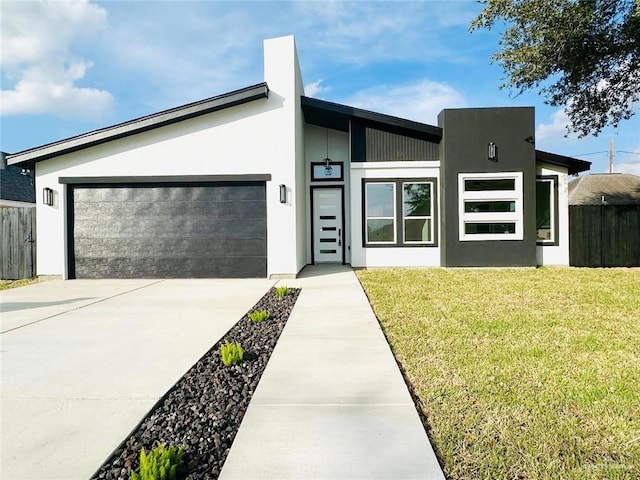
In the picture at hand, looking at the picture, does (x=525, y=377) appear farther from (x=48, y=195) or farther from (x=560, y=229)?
(x=48, y=195)

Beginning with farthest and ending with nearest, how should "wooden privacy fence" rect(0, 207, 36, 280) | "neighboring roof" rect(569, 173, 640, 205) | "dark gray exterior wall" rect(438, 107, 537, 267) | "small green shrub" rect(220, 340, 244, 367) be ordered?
1. "neighboring roof" rect(569, 173, 640, 205)
2. "dark gray exterior wall" rect(438, 107, 537, 267)
3. "wooden privacy fence" rect(0, 207, 36, 280)
4. "small green shrub" rect(220, 340, 244, 367)

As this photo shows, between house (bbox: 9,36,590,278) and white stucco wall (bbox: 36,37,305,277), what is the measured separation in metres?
0.02

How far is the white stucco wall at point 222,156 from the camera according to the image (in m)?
8.77

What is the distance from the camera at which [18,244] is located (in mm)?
9297

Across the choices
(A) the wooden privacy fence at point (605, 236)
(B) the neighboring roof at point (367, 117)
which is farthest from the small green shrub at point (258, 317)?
(A) the wooden privacy fence at point (605, 236)

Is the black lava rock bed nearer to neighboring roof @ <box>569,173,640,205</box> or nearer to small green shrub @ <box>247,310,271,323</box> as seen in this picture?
small green shrub @ <box>247,310,271,323</box>

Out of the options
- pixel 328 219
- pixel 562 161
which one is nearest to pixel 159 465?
pixel 328 219

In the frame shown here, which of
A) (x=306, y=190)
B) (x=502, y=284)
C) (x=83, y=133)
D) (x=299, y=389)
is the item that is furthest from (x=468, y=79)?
(x=299, y=389)

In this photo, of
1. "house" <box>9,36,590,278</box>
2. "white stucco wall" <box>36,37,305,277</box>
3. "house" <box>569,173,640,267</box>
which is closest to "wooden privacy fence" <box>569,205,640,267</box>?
"house" <box>569,173,640,267</box>

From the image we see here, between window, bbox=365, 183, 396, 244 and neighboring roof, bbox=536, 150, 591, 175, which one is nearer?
neighboring roof, bbox=536, 150, 591, 175

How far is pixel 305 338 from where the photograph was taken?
4.14 m

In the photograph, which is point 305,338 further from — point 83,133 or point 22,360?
point 83,133

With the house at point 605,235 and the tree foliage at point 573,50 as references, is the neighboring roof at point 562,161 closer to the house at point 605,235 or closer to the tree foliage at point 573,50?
the house at point 605,235

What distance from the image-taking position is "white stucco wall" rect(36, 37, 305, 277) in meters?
8.77
